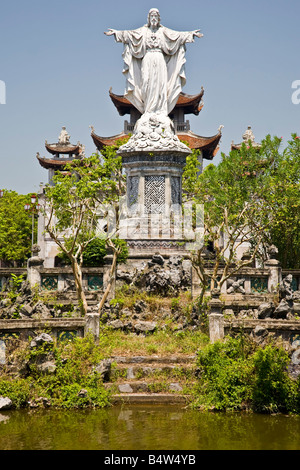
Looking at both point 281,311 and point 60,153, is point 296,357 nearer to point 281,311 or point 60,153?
point 281,311

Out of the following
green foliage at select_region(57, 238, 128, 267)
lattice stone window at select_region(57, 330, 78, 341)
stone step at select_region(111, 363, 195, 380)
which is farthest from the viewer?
green foliage at select_region(57, 238, 128, 267)

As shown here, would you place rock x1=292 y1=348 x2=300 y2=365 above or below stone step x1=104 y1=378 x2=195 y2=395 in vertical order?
above

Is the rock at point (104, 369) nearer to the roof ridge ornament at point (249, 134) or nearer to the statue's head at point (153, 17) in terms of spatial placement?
the statue's head at point (153, 17)

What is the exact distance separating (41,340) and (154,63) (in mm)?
17514

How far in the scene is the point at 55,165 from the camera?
53.2 meters

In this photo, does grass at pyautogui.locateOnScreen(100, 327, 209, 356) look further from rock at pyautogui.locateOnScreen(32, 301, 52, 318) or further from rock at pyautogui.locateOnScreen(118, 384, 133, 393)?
rock at pyautogui.locateOnScreen(32, 301, 52, 318)

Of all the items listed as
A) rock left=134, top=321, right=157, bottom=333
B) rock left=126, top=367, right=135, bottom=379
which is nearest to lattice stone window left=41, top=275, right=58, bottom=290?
rock left=134, top=321, right=157, bottom=333

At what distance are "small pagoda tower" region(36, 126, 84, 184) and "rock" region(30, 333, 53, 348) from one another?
40331 mm

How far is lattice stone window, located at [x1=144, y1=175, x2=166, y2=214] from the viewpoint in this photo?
2531 centimetres

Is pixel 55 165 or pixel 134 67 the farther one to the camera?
pixel 55 165

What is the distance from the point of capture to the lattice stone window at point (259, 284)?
18859 millimetres

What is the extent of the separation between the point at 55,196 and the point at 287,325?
32.0ft
